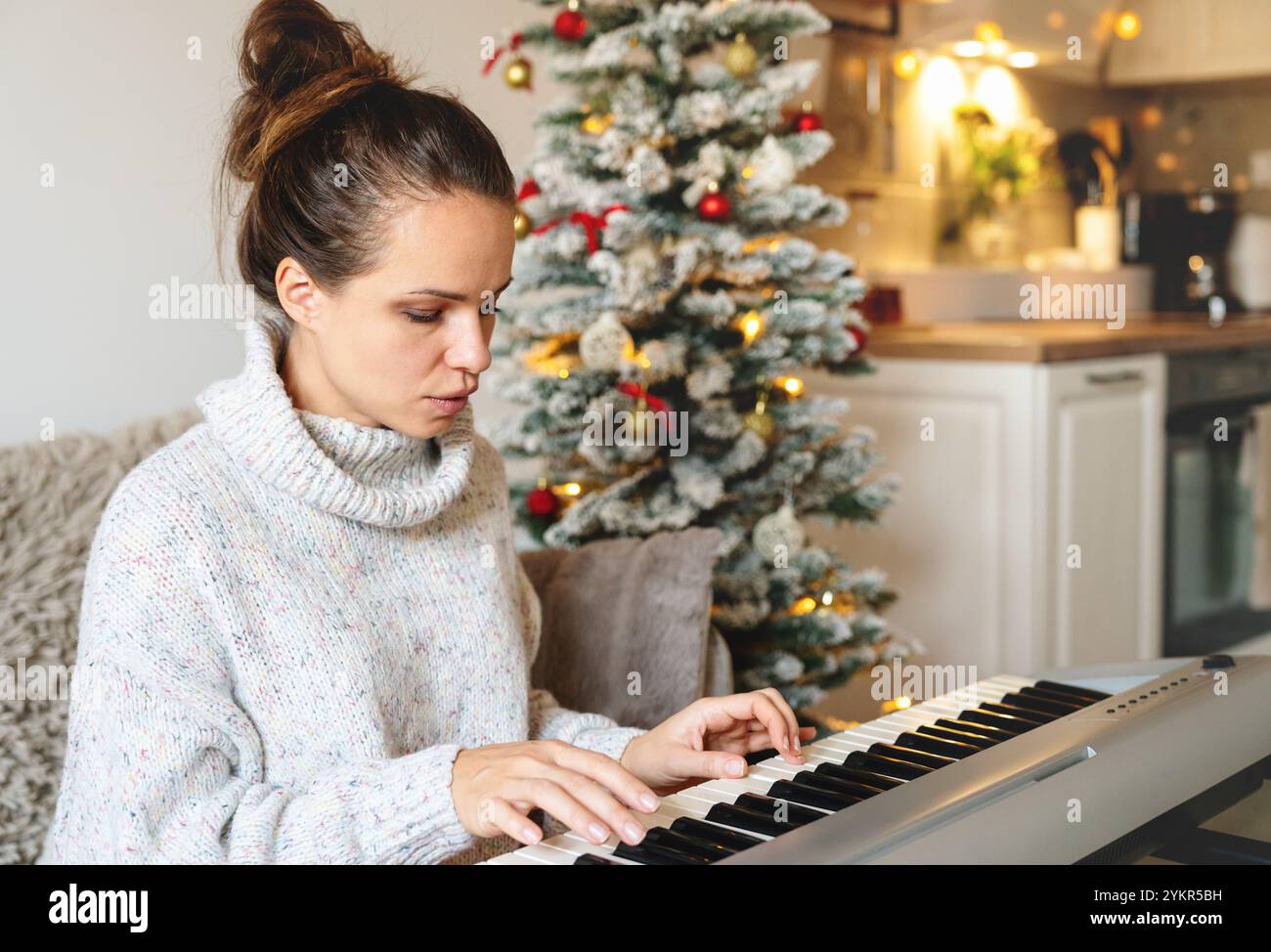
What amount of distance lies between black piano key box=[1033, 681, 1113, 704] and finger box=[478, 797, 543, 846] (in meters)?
0.56

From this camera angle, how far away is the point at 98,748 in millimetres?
1089

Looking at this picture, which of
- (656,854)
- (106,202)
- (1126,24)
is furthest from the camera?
(1126,24)

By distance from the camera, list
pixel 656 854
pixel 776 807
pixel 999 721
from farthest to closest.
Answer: pixel 999 721, pixel 776 807, pixel 656 854

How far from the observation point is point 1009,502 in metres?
3.05

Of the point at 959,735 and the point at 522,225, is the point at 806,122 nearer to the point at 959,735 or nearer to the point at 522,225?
the point at 522,225

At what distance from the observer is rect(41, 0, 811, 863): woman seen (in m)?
1.06

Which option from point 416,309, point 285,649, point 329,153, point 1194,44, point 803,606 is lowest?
point 803,606

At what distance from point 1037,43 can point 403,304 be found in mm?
3244

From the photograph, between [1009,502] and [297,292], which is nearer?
[297,292]

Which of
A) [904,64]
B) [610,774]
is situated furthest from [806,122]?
[904,64]

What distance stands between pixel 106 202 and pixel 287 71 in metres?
0.73

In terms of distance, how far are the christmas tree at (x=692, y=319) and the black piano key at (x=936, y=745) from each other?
86cm

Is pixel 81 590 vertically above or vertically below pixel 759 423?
below
